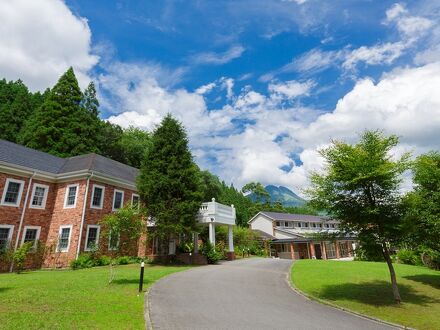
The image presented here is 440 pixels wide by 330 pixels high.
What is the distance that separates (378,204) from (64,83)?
47.8 m

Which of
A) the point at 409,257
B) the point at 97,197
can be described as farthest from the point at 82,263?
the point at 409,257

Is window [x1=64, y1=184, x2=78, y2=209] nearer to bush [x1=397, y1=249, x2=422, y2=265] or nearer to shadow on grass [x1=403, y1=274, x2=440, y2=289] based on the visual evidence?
shadow on grass [x1=403, y1=274, x2=440, y2=289]

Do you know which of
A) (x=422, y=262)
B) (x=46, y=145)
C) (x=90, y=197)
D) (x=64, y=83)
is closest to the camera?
(x=90, y=197)

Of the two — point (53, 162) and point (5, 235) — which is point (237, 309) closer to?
point (5, 235)

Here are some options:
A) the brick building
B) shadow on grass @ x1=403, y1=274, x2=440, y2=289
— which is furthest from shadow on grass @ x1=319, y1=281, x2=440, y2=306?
the brick building

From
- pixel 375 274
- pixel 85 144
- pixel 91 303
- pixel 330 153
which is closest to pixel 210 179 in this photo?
pixel 85 144

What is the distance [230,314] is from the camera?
8.88 metres

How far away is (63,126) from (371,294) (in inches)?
1705

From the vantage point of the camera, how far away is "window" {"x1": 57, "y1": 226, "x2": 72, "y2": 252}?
22394 mm

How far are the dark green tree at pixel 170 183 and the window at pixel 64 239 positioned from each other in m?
6.40

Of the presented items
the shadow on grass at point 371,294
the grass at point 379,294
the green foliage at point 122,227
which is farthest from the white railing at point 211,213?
the shadow on grass at point 371,294

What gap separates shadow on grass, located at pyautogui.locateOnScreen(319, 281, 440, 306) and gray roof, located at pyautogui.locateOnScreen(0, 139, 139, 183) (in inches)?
794

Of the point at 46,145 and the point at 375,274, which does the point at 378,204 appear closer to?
the point at 375,274

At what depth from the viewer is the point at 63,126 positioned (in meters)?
41.7
